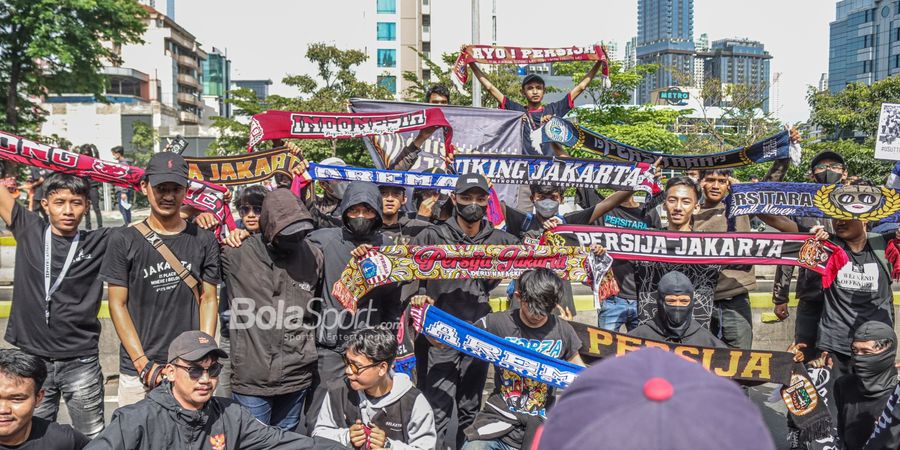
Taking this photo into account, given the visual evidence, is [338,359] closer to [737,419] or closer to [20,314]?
[20,314]

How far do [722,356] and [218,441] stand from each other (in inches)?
119

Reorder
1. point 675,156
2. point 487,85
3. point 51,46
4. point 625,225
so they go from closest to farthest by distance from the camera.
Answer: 1. point 625,225
2. point 675,156
3. point 487,85
4. point 51,46

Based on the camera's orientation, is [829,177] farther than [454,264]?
Yes

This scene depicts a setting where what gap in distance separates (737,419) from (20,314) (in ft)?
15.6

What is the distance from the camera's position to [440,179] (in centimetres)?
693

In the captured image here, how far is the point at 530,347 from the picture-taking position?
4797 millimetres

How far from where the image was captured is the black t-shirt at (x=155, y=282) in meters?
4.35

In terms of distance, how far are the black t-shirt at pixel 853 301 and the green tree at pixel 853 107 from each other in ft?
72.4

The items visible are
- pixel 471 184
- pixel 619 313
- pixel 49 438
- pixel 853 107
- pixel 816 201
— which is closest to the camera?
pixel 49 438

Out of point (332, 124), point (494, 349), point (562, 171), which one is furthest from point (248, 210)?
point (562, 171)

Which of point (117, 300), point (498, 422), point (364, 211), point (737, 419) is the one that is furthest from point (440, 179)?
point (737, 419)

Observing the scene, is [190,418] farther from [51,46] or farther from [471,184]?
[51,46]

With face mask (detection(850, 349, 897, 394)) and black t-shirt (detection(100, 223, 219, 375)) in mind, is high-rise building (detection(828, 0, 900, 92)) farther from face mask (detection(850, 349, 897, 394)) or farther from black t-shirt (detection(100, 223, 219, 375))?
black t-shirt (detection(100, 223, 219, 375))

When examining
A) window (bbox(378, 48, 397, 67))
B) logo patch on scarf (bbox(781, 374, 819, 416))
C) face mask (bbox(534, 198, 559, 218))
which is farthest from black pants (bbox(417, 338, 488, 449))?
window (bbox(378, 48, 397, 67))
